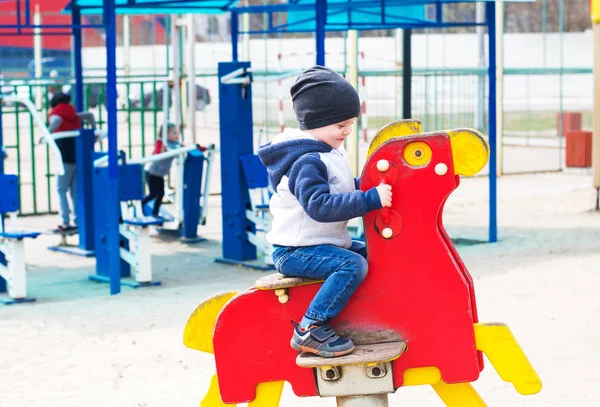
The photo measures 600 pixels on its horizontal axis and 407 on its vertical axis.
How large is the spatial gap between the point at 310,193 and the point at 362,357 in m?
0.59

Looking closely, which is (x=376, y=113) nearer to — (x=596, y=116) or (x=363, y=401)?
(x=596, y=116)

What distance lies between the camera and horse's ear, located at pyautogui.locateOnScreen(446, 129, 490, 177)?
3.78 metres

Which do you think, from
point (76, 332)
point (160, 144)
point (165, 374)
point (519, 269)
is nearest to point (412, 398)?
point (165, 374)

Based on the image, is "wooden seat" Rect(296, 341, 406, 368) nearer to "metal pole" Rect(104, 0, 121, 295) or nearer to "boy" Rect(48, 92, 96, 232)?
"metal pole" Rect(104, 0, 121, 295)

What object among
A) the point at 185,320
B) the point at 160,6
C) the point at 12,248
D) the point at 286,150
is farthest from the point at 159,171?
the point at 286,150

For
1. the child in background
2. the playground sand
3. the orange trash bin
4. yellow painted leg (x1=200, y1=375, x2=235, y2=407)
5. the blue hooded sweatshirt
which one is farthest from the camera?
the orange trash bin

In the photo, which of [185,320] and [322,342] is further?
[185,320]

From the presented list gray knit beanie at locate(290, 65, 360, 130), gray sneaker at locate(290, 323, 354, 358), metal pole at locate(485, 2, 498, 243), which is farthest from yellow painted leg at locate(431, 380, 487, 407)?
metal pole at locate(485, 2, 498, 243)

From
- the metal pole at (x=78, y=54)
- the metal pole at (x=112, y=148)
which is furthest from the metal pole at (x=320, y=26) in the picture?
the metal pole at (x=78, y=54)

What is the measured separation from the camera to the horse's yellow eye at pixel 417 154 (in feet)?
12.6

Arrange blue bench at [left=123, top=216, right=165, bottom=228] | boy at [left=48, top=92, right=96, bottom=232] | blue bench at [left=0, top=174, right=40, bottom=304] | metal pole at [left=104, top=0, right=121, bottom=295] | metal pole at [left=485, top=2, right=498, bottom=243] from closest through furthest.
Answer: metal pole at [left=104, top=0, right=121, bottom=295], blue bench at [left=0, top=174, right=40, bottom=304], blue bench at [left=123, top=216, right=165, bottom=228], metal pole at [left=485, top=2, right=498, bottom=243], boy at [left=48, top=92, right=96, bottom=232]

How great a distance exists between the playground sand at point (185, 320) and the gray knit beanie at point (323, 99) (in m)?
0.96

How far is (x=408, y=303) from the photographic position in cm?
389

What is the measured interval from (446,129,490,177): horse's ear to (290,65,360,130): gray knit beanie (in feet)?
1.24
